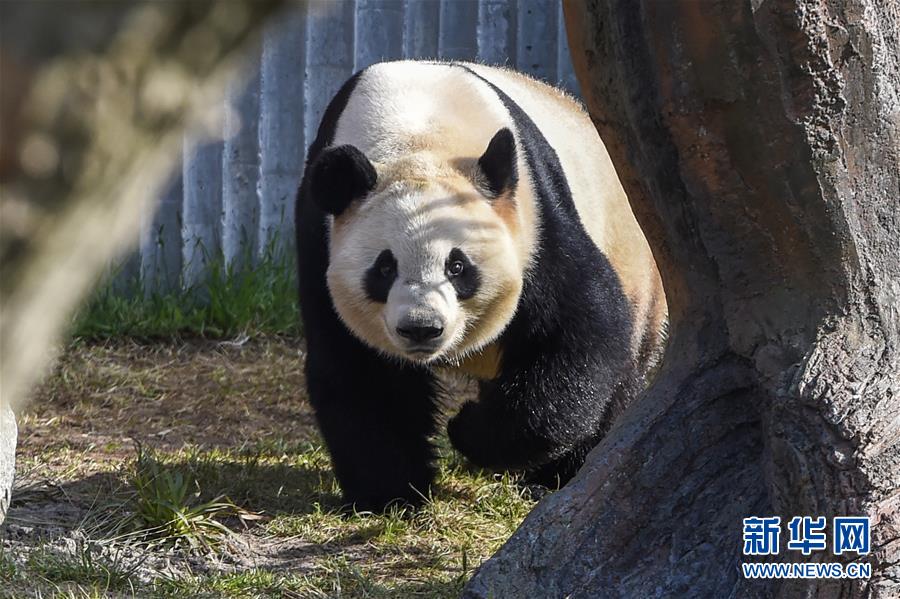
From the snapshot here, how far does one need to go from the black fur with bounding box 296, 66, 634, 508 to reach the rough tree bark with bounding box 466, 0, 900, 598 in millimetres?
1081

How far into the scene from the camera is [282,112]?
770 cm

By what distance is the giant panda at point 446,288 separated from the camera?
448cm

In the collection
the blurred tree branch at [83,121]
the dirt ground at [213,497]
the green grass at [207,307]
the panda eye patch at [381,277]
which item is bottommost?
the dirt ground at [213,497]

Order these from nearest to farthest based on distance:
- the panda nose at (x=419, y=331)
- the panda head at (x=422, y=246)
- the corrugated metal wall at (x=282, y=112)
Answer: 1. the panda nose at (x=419, y=331)
2. the panda head at (x=422, y=246)
3. the corrugated metal wall at (x=282, y=112)

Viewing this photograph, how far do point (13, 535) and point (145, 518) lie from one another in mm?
498

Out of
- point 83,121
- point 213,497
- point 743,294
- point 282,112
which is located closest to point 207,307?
point 282,112

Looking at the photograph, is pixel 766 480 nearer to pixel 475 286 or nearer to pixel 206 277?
pixel 475 286

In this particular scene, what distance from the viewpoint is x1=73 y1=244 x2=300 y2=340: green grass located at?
24.1 feet

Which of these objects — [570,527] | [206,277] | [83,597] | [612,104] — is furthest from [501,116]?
[206,277]

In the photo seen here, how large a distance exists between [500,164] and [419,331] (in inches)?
30.6

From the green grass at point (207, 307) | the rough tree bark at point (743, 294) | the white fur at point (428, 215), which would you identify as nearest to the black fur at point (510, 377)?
the white fur at point (428, 215)

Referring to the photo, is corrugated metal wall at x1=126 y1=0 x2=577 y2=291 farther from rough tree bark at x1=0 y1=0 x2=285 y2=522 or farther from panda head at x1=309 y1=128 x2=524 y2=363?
rough tree bark at x1=0 y1=0 x2=285 y2=522

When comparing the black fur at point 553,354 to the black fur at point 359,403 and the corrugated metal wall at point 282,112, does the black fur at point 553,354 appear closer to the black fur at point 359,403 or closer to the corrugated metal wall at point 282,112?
the black fur at point 359,403

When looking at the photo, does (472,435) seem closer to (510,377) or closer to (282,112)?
(510,377)
